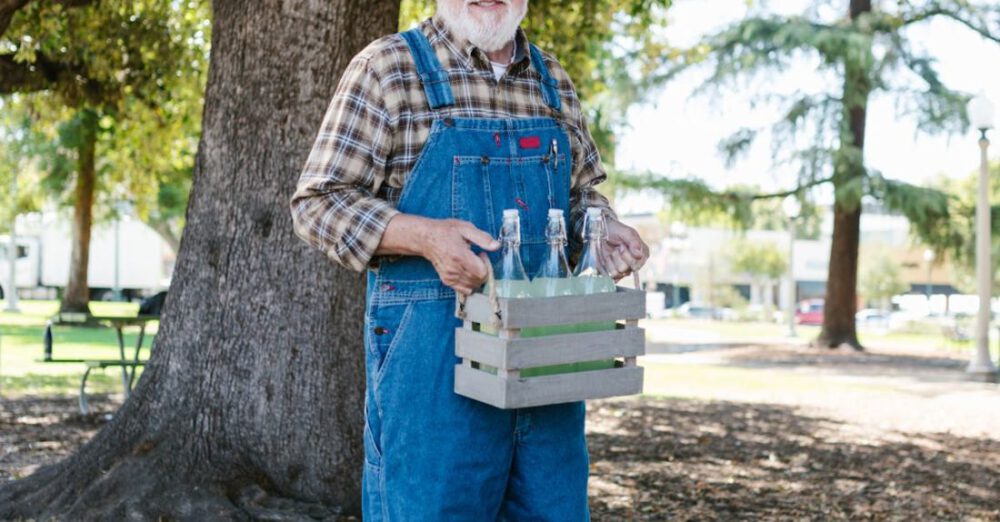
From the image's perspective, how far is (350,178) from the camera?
97.1 inches

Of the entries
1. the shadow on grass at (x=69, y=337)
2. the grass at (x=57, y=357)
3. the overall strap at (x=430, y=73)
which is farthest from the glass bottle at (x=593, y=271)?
the shadow on grass at (x=69, y=337)

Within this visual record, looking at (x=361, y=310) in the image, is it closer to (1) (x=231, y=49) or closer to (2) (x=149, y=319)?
(1) (x=231, y=49)

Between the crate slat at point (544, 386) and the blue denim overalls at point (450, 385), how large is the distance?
0.10m

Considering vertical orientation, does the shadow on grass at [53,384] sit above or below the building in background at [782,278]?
below

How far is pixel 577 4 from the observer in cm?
1062

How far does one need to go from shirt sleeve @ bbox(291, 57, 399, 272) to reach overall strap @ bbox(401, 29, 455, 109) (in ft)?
0.34

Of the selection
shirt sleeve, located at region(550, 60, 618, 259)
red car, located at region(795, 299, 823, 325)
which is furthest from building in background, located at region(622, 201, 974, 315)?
shirt sleeve, located at region(550, 60, 618, 259)

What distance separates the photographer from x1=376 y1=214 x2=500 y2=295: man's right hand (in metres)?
2.29

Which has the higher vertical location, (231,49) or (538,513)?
(231,49)

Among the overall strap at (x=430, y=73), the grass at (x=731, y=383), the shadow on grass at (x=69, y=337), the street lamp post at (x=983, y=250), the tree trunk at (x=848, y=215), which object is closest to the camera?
the overall strap at (x=430, y=73)

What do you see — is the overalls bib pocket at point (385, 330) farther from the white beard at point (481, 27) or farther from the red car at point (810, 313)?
the red car at point (810, 313)

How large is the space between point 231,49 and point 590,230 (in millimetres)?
3182

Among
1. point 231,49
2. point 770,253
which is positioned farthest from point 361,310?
point 770,253

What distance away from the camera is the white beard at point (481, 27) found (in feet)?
8.34
